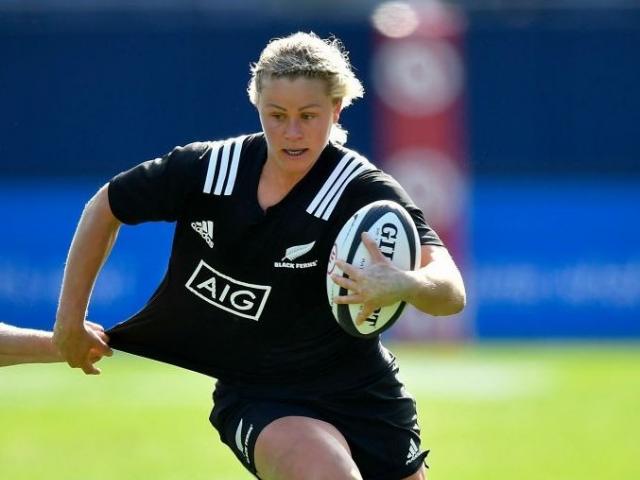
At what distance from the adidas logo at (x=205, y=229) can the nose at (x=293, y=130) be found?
506 mm

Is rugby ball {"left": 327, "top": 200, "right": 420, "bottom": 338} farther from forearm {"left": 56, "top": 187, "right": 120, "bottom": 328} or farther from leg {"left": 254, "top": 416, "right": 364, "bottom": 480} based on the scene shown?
forearm {"left": 56, "top": 187, "right": 120, "bottom": 328}

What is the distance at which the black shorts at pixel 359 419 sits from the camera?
18.1 ft

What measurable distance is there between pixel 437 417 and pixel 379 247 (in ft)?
20.8

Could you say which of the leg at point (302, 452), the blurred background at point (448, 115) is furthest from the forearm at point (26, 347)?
the blurred background at point (448, 115)

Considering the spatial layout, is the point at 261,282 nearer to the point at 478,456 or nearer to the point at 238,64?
the point at 478,456

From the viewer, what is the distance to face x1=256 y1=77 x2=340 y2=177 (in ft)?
17.5

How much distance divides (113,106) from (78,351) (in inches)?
405

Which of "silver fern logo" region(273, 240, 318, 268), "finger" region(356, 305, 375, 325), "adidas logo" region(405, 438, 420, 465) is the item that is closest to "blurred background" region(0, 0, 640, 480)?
"adidas logo" region(405, 438, 420, 465)

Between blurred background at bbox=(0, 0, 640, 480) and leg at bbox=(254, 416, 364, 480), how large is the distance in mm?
9050

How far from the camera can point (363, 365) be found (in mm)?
5676

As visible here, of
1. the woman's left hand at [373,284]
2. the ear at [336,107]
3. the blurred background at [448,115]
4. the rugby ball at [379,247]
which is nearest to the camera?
the woman's left hand at [373,284]

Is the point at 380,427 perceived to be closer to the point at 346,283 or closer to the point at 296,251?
the point at 296,251

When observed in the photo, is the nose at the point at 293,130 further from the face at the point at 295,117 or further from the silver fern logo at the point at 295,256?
the silver fern logo at the point at 295,256

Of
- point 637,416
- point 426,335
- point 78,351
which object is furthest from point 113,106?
point 78,351
